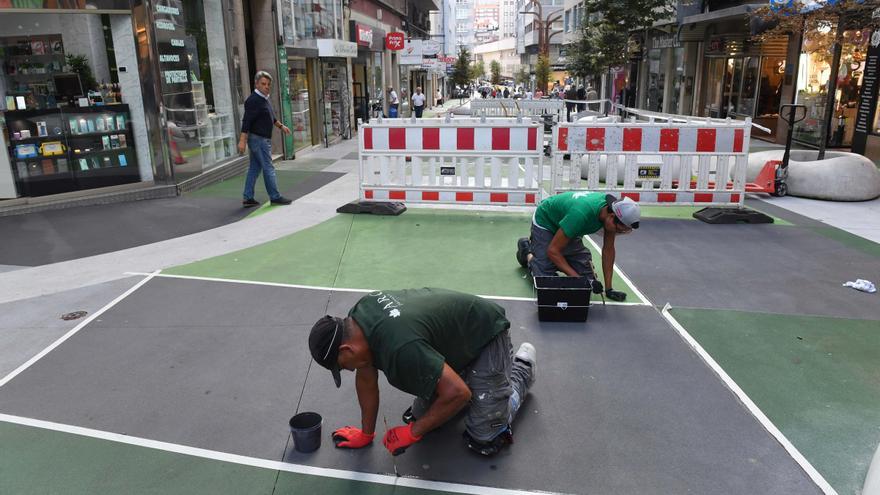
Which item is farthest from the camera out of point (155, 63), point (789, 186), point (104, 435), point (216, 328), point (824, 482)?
point (789, 186)

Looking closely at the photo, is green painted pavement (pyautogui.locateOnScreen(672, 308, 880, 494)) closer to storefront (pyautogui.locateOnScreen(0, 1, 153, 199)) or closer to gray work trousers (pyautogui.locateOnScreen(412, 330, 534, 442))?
gray work trousers (pyautogui.locateOnScreen(412, 330, 534, 442))

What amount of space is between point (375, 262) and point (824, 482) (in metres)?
4.91

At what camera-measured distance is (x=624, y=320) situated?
553cm

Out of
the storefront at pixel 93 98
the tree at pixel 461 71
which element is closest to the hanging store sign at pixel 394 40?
the storefront at pixel 93 98

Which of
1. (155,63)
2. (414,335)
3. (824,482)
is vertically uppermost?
(155,63)

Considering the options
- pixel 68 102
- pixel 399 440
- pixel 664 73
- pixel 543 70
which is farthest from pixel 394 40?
pixel 399 440

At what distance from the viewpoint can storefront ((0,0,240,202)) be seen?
9695mm

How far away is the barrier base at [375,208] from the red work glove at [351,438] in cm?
598

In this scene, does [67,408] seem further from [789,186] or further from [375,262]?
[789,186]

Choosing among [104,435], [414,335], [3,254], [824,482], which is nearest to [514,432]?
[414,335]

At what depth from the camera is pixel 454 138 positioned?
30.7ft

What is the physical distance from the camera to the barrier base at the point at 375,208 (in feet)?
31.2

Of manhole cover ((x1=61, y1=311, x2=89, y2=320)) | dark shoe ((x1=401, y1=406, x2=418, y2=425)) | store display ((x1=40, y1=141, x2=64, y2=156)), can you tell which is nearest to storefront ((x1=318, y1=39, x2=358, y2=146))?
store display ((x1=40, y1=141, x2=64, y2=156))

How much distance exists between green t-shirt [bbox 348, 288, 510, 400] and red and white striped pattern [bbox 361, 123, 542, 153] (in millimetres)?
6079
